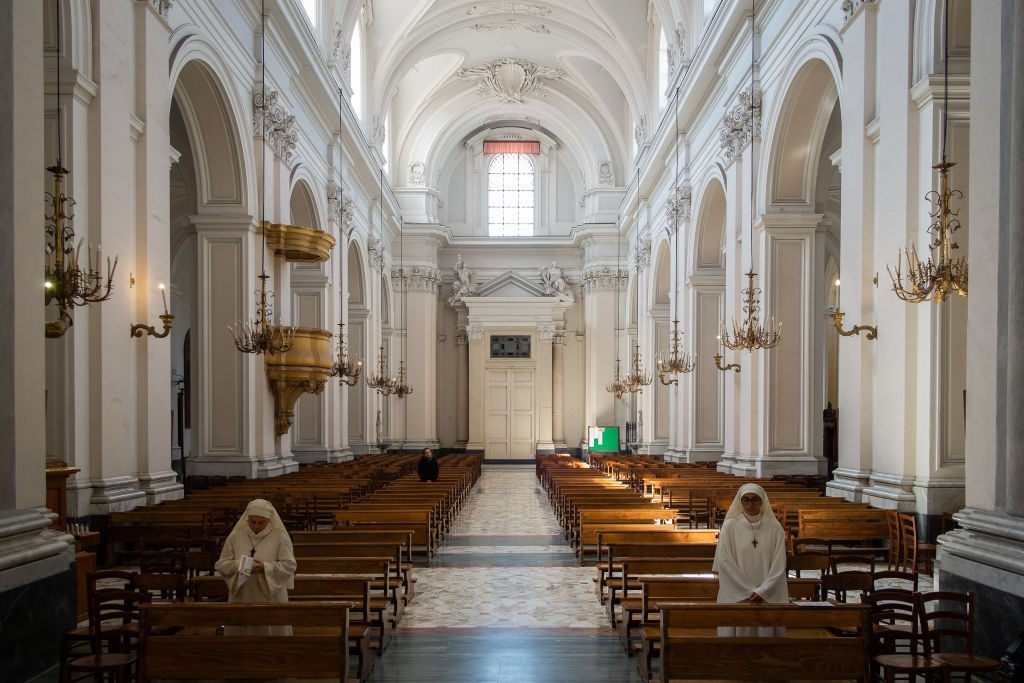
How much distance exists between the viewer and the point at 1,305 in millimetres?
5141

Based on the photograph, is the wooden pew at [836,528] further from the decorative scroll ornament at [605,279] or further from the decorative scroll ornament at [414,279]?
the decorative scroll ornament at [414,279]

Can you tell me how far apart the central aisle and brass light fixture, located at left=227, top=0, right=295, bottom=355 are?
3.94 metres

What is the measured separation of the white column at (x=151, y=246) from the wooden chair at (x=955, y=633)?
331 inches

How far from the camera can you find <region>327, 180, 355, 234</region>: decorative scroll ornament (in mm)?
21156

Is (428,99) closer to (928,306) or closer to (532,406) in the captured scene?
(532,406)

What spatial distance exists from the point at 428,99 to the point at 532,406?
1237 cm

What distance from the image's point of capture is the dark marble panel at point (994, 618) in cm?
474

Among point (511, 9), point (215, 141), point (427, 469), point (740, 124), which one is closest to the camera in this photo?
point (215, 141)

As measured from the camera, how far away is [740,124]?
15961mm

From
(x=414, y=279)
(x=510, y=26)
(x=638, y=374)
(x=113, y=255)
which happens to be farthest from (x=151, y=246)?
(x=414, y=279)

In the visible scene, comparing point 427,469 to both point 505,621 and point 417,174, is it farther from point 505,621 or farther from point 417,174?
point 417,174

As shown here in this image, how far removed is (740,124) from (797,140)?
1.73 meters

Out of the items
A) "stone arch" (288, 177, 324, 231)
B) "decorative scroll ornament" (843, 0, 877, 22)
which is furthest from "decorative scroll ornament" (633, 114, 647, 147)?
"decorative scroll ornament" (843, 0, 877, 22)

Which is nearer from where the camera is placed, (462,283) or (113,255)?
(113,255)
